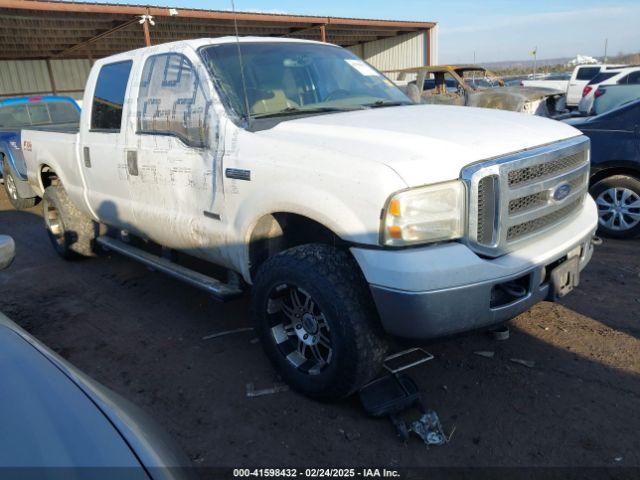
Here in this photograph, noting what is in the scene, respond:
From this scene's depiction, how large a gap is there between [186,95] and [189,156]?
422mm

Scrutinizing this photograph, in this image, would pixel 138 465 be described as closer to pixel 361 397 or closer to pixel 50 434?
pixel 50 434

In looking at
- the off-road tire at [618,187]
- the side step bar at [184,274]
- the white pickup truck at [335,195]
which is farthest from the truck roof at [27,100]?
the off-road tire at [618,187]

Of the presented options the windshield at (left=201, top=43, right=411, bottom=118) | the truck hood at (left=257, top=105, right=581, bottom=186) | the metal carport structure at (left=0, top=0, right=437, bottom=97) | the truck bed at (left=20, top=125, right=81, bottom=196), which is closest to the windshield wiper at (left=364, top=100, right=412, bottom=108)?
the windshield at (left=201, top=43, right=411, bottom=118)

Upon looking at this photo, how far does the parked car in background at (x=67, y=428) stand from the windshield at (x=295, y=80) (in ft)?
6.69

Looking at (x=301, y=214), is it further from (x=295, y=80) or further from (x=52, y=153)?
(x=52, y=153)

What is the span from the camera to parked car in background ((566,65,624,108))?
19266 millimetres

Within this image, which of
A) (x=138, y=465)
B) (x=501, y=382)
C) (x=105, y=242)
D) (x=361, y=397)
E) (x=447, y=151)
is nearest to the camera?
(x=138, y=465)

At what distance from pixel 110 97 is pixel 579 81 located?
19.8 m

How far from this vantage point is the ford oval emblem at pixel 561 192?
2878mm

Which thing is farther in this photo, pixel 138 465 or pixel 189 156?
pixel 189 156

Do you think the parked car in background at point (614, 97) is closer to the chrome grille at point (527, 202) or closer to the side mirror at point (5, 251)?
the chrome grille at point (527, 202)

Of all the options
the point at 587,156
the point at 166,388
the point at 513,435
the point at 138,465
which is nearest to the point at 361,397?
the point at 513,435

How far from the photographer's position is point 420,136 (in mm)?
2646

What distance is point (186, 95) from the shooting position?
11.4ft
